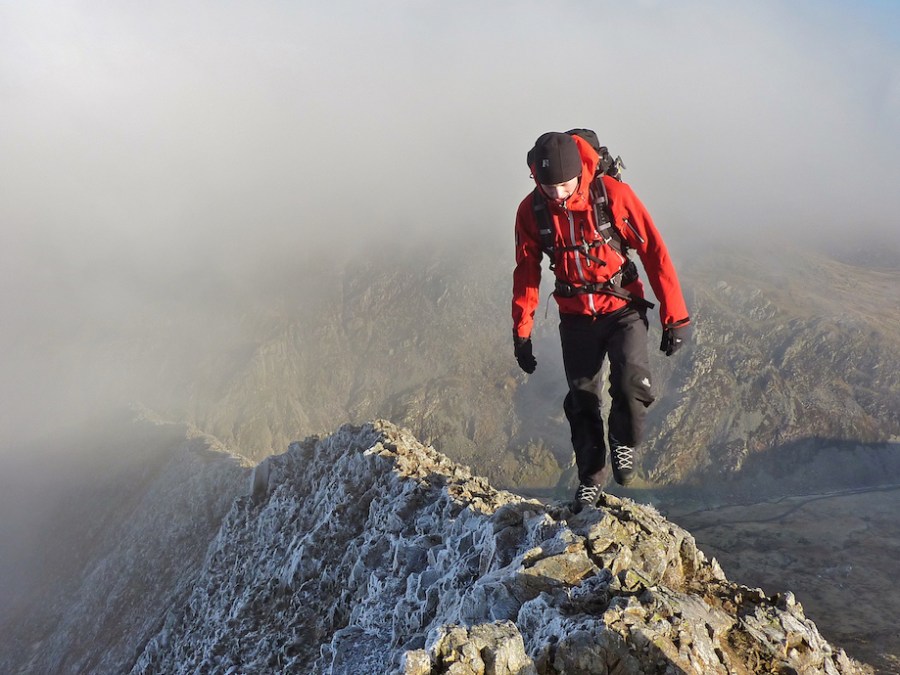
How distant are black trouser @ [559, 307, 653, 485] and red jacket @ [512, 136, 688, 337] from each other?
326 millimetres

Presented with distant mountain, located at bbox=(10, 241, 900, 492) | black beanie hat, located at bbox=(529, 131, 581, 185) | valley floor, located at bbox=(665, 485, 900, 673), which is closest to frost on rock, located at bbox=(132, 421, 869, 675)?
black beanie hat, located at bbox=(529, 131, 581, 185)

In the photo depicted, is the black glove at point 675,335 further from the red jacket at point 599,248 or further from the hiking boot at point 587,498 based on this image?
the hiking boot at point 587,498

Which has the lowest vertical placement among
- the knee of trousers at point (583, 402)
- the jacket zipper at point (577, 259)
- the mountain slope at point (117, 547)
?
the mountain slope at point (117, 547)

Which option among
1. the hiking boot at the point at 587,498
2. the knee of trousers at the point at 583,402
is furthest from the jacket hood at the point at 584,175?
the hiking boot at the point at 587,498

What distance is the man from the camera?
351 inches

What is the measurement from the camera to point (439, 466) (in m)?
17.5

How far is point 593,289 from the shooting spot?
945cm

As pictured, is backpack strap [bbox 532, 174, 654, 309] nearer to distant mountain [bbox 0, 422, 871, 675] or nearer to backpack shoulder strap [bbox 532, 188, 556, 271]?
backpack shoulder strap [bbox 532, 188, 556, 271]

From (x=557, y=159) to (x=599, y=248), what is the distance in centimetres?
166

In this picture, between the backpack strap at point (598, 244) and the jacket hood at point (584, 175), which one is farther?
the backpack strap at point (598, 244)

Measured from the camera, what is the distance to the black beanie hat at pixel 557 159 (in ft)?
27.6

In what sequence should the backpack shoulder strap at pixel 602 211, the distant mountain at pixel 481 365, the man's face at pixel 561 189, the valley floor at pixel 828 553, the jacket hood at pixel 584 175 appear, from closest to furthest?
the man's face at pixel 561 189 → the jacket hood at pixel 584 175 → the backpack shoulder strap at pixel 602 211 → the valley floor at pixel 828 553 → the distant mountain at pixel 481 365

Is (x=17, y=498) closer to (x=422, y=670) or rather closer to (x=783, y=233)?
(x=422, y=670)

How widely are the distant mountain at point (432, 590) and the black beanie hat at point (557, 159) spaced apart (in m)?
5.47
